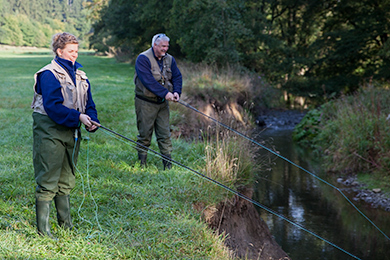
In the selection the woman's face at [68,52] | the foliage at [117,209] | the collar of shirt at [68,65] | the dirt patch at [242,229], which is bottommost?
the dirt patch at [242,229]

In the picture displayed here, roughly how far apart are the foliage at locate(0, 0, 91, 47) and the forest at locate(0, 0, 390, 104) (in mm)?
59176

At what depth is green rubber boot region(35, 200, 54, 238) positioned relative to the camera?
3.72 m

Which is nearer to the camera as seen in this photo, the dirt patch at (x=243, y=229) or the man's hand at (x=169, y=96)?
the dirt patch at (x=243, y=229)

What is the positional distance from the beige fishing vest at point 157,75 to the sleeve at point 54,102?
2.44 metres

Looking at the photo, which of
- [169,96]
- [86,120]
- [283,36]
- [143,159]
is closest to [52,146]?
[86,120]

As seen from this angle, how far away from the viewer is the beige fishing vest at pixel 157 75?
19.4 ft

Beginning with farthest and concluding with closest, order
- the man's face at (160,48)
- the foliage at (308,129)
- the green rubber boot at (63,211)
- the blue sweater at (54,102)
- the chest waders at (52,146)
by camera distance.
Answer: the foliage at (308,129) → the man's face at (160,48) → the green rubber boot at (63,211) → the chest waders at (52,146) → the blue sweater at (54,102)

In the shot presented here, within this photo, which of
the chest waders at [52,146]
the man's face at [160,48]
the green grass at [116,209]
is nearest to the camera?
the chest waders at [52,146]

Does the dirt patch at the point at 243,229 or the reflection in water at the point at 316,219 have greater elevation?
the dirt patch at the point at 243,229

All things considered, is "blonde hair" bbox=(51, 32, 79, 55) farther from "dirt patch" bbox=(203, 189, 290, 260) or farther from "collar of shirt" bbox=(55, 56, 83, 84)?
"dirt patch" bbox=(203, 189, 290, 260)

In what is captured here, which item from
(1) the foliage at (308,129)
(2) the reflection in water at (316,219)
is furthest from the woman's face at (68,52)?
(1) the foliage at (308,129)

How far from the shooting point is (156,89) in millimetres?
5812

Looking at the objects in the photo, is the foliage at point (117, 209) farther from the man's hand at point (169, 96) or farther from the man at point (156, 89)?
the man's hand at point (169, 96)

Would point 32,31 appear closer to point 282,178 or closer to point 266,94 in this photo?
point 266,94
